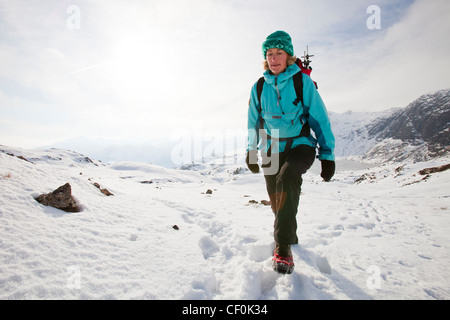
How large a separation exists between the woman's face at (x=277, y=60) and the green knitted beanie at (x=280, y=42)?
7 cm

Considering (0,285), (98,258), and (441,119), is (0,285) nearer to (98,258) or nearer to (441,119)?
(98,258)

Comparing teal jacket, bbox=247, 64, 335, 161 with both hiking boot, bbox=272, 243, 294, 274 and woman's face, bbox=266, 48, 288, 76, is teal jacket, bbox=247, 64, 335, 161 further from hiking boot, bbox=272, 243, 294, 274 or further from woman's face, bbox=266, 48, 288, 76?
hiking boot, bbox=272, 243, 294, 274

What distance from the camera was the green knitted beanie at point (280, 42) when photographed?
348 cm

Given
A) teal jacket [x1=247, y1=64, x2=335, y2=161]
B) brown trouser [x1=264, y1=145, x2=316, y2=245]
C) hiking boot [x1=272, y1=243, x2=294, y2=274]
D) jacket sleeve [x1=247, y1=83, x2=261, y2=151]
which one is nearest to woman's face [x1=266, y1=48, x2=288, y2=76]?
teal jacket [x1=247, y1=64, x2=335, y2=161]

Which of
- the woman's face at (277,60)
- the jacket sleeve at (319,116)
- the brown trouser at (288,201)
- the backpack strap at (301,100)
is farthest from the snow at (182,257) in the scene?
the woman's face at (277,60)

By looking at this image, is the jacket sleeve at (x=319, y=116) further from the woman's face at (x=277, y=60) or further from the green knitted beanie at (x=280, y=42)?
the green knitted beanie at (x=280, y=42)

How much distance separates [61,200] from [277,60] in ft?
14.7

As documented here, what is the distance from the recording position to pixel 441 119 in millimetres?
197375

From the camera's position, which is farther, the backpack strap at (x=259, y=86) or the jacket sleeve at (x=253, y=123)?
the jacket sleeve at (x=253, y=123)

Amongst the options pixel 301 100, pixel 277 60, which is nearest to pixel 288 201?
pixel 301 100

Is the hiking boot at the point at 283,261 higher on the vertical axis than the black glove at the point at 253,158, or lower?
lower

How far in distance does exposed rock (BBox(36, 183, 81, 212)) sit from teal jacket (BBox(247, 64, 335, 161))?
378 cm

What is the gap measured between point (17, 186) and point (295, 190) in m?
4.73
